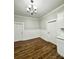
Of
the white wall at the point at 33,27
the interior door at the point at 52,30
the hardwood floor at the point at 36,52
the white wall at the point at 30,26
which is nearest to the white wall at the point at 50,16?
the white wall at the point at 33,27

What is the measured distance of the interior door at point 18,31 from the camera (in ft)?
20.3

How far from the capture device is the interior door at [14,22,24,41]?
6.18 metres

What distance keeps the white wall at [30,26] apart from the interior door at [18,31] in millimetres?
378

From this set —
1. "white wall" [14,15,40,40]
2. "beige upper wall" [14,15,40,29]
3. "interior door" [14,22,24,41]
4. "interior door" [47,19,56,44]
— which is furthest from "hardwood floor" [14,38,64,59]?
"beige upper wall" [14,15,40,29]

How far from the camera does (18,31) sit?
6.40 m

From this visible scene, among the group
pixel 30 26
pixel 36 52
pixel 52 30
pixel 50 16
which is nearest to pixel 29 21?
pixel 30 26

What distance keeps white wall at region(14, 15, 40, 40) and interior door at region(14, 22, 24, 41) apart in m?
0.38

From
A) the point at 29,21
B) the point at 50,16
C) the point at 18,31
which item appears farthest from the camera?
the point at 29,21

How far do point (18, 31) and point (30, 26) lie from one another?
1620 mm

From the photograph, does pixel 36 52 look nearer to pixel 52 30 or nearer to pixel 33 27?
pixel 52 30

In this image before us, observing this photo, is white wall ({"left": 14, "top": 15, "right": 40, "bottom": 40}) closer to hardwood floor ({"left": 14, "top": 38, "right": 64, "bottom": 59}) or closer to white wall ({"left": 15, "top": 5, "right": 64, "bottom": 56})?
white wall ({"left": 15, "top": 5, "right": 64, "bottom": 56})
